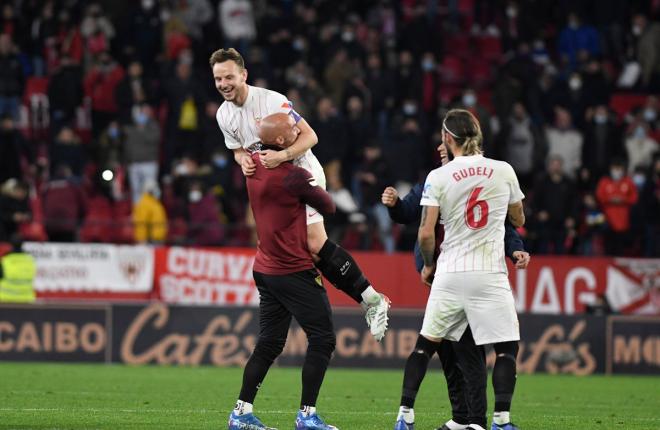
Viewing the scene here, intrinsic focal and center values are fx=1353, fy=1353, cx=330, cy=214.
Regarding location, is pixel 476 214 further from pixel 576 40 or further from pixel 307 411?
pixel 576 40

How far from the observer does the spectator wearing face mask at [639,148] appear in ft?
82.5

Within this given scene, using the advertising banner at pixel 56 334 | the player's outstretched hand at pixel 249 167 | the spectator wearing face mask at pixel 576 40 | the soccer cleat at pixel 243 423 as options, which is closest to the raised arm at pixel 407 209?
the player's outstretched hand at pixel 249 167

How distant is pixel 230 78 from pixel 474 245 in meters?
2.29

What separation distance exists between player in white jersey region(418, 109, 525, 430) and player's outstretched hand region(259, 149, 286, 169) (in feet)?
3.60

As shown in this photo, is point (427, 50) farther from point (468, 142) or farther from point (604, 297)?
point (468, 142)

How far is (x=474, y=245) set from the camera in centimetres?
963

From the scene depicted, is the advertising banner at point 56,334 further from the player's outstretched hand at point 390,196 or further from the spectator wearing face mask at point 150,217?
the player's outstretched hand at point 390,196

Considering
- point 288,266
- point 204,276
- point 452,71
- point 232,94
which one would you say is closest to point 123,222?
point 204,276

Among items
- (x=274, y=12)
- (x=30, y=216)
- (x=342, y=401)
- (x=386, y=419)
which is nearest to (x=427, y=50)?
(x=274, y=12)

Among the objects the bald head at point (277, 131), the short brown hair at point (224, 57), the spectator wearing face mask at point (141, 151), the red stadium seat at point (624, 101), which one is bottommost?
the bald head at point (277, 131)

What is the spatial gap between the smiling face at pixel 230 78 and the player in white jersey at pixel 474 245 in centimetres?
171

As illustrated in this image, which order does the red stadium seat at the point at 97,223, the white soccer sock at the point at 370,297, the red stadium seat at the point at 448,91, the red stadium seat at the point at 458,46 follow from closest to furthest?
1. the white soccer sock at the point at 370,297
2. the red stadium seat at the point at 97,223
3. the red stadium seat at the point at 448,91
4. the red stadium seat at the point at 458,46

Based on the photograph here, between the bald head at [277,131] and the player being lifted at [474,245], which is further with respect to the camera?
the bald head at [277,131]

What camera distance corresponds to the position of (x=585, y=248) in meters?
23.9
